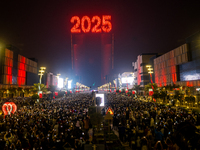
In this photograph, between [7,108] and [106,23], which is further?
[106,23]

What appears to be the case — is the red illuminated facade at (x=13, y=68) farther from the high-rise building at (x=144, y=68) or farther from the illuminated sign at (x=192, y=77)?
the illuminated sign at (x=192, y=77)

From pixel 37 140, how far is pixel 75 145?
7.23 feet

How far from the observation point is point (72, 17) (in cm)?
3303

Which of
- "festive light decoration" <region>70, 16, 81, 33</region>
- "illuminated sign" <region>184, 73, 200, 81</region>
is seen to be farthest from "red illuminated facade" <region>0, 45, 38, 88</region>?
"illuminated sign" <region>184, 73, 200, 81</region>

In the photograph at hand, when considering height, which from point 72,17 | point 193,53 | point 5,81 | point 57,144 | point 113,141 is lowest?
point 113,141

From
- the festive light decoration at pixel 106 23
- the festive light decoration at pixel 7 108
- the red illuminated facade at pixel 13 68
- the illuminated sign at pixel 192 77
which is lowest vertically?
the festive light decoration at pixel 7 108

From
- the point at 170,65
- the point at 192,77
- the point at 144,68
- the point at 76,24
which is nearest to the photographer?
the point at 76,24

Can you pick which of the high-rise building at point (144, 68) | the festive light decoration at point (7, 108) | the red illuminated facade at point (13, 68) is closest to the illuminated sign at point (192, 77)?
the high-rise building at point (144, 68)

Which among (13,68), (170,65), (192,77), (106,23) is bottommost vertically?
(192,77)

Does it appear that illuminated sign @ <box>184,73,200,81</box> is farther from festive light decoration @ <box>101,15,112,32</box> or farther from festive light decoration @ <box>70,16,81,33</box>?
festive light decoration @ <box>70,16,81,33</box>

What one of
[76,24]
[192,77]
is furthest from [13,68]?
[192,77]

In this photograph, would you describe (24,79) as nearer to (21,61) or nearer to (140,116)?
(21,61)

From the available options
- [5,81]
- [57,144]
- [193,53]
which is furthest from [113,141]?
[5,81]

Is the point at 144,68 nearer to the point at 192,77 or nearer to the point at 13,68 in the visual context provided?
the point at 192,77
